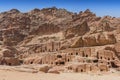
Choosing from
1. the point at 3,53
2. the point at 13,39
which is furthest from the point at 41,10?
the point at 3,53

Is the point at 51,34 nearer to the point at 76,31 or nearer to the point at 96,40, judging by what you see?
the point at 76,31

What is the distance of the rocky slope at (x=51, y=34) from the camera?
66.8 meters

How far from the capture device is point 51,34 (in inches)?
4486

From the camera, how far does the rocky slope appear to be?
66.8m

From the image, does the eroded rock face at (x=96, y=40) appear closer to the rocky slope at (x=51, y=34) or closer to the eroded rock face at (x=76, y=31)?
the rocky slope at (x=51, y=34)

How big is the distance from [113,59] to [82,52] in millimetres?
7087

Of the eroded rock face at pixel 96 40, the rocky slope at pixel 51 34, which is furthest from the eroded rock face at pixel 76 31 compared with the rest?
the eroded rock face at pixel 96 40

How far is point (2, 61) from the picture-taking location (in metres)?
61.1

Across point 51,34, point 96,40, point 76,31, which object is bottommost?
point 96,40

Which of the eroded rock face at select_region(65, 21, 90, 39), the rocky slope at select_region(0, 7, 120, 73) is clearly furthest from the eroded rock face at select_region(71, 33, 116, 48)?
the eroded rock face at select_region(65, 21, 90, 39)

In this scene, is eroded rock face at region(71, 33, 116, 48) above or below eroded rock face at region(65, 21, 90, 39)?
below

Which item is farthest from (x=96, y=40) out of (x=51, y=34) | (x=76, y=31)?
(x=51, y=34)

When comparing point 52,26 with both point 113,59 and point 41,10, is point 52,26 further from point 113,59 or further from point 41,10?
point 113,59

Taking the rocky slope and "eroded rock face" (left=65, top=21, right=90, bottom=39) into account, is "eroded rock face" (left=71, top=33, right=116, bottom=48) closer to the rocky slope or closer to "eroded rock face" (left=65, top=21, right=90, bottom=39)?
the rocky slope
